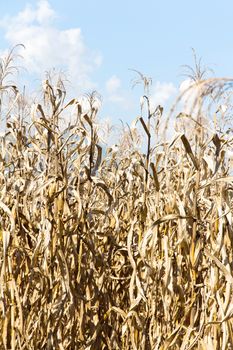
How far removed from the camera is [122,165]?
11.9 feet

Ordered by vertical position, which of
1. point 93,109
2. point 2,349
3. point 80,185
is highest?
point 93,109

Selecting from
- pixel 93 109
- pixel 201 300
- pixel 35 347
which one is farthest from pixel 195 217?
pixel 35 347

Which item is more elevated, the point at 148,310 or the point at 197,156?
the point at 197,156

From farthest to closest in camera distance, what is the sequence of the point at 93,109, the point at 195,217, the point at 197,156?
the point at 93,109 → the point at 197,156 → the point at 195,217

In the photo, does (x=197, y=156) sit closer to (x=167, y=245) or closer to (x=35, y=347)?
(x=167, y=245)

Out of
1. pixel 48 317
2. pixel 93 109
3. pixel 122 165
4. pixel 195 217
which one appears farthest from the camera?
pixel 122 165

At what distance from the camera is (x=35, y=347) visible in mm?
2305

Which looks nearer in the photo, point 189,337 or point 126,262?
point 189,337

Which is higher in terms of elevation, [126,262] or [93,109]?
[93,109]

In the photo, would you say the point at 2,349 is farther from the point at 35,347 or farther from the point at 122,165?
the point at 122,165

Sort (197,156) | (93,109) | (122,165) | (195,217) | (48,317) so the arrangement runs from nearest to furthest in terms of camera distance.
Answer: (195,217) < (197,156) < (48,317) < (93,109) < (122,165)

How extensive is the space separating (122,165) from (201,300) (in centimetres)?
161

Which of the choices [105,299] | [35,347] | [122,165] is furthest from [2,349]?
[122,165]

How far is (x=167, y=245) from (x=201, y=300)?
27 centimetres
